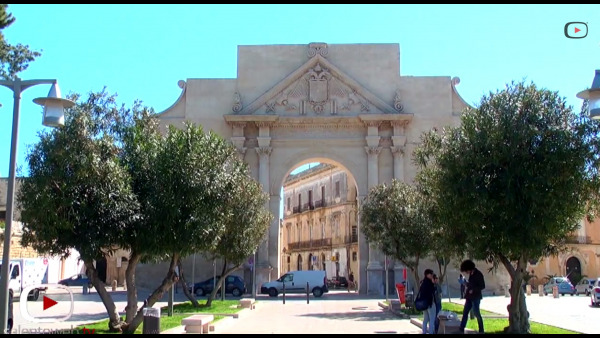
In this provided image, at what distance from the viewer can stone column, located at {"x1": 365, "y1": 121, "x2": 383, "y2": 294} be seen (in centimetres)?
3828

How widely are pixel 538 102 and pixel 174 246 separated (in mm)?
8934

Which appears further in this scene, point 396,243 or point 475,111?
point 396,243

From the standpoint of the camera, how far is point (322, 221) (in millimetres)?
66562

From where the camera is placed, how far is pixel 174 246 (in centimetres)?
1533

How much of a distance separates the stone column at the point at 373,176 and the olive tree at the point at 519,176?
22.9 metres

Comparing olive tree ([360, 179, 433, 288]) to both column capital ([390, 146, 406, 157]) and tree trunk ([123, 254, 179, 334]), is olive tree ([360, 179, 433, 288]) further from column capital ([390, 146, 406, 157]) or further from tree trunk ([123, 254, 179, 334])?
column capital ([390, 146, 406, 157])

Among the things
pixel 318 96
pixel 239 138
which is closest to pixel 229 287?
pixel 239 138

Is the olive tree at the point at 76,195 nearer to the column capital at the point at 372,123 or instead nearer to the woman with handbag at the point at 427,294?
the woman with handbag at the point at 427,294

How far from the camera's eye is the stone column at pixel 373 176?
3828 cm

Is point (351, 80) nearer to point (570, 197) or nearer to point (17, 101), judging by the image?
point (570, 197)

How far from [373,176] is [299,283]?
25.3ft

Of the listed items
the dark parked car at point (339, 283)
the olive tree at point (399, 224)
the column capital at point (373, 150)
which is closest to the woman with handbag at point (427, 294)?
the olive tree at point (399, 224)

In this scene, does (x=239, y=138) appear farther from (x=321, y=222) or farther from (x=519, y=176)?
(x=321, y=222)

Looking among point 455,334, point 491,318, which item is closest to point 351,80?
point 491,318
